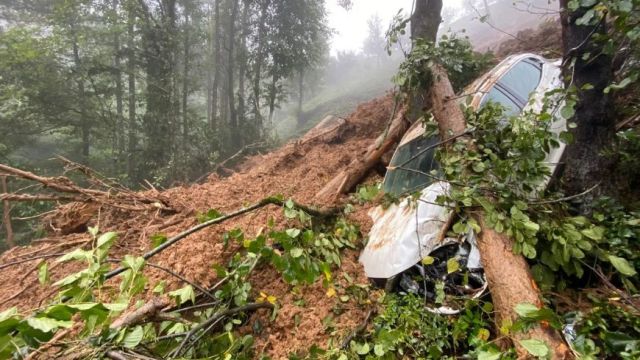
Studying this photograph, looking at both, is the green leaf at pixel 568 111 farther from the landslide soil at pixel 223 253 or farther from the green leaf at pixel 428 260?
the landslide soil at pixel 223 253

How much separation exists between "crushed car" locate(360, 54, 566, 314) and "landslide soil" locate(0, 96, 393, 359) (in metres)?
0.27

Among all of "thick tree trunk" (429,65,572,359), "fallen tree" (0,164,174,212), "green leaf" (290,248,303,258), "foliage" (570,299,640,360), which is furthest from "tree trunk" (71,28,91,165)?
"foliage" (570,299,640,360)

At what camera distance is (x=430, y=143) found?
365cm

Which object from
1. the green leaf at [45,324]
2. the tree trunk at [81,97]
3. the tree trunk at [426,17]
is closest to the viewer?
the green leaf at [45,324]

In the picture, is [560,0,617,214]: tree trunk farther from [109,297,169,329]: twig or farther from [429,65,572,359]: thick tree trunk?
[109,297,169,329]: twig

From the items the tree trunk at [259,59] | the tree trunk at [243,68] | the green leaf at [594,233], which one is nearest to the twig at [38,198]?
the green leaf at [594,233]

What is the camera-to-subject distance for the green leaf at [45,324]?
2.82 ft

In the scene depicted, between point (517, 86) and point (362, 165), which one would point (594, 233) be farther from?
point (362, 165)

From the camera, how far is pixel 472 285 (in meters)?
2.43

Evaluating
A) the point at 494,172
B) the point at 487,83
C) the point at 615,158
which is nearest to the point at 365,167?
the point at 487,83

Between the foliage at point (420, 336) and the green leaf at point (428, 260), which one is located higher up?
the green leaf at point (428, 260)

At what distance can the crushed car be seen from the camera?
244 centimetres

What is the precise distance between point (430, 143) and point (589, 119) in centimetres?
136

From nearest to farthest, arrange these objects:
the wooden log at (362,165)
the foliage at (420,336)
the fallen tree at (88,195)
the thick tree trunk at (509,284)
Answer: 1. the thick tree trunk at (509,284)
2. the foliage at (420,336)
3. the fallen tree at (88,195)
4. the wooden log at (362,165)
